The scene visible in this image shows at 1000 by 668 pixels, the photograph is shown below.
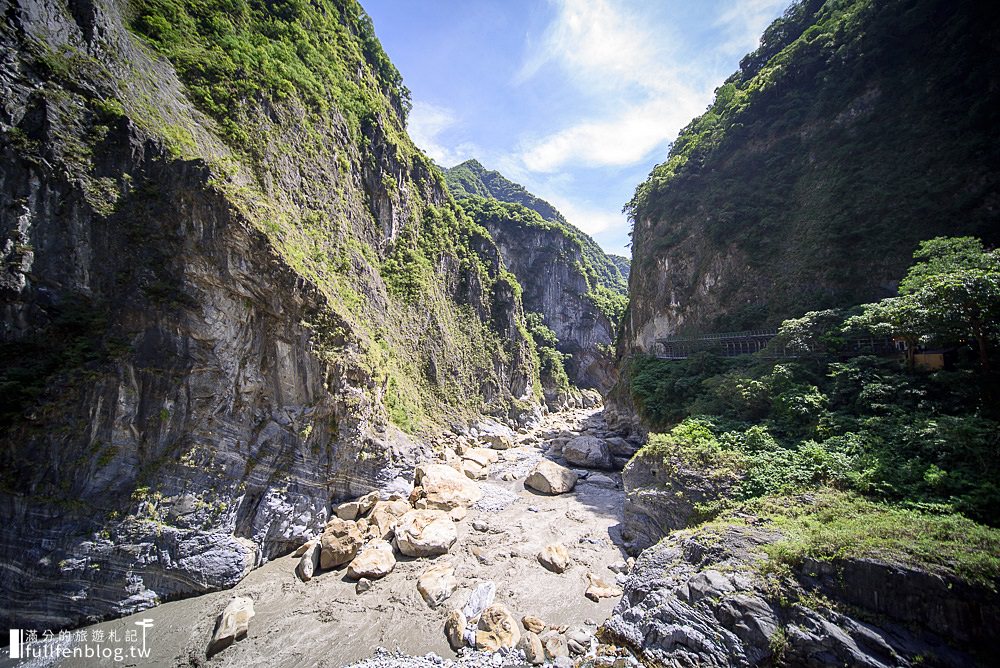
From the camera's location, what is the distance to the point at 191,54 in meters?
14.1

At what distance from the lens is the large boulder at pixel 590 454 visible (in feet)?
69.7

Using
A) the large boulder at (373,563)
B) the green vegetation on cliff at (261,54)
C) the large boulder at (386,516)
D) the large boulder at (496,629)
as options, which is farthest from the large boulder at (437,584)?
the green vegetation on cliff at (261,54)

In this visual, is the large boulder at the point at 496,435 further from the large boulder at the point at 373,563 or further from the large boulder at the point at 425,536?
the large boulder at the point at 373,563

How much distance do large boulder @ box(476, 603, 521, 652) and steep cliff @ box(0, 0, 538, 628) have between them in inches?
313

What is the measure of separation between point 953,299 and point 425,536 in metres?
16.9

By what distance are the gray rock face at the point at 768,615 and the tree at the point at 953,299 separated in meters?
7.14

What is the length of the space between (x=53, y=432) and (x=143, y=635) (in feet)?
20.1

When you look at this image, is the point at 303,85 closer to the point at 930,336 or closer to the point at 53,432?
the point at 53,432

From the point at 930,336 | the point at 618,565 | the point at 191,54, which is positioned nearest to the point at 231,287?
the point at 191,54

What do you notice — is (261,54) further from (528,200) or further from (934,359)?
(528,200)

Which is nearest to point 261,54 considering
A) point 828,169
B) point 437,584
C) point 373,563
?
point 373,563

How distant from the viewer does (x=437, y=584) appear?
9.83 metres

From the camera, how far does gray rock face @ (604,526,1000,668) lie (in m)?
5.09

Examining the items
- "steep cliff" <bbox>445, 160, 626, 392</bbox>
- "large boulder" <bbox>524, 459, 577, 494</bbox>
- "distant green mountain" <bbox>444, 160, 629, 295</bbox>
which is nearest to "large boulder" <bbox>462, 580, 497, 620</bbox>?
"large boulder" <bbox>524, 459, 577, 494</bbox>
